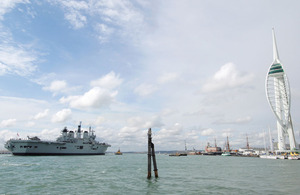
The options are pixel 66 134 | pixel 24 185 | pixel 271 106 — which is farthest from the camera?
pixel 271 106

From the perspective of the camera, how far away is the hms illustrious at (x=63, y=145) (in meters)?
86.9

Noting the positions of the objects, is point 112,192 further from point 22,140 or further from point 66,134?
point 66,134

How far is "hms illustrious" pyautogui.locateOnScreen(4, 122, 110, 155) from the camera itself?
86875mm

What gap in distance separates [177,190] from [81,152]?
317 feet

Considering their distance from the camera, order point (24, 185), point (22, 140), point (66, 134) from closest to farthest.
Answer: point (24, 185)
point (22, 140)
point (66, 134)

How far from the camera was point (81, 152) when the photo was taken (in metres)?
108

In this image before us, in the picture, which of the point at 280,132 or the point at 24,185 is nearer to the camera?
the point at 24,185

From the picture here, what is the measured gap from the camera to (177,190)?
70.2 feet

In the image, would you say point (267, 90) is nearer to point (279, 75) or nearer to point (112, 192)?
point (279, 75)

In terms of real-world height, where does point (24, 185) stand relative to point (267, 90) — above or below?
below

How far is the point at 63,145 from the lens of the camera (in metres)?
99.4

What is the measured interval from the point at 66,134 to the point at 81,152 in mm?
12090

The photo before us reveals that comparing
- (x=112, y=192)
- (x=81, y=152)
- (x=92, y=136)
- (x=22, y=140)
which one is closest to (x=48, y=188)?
(x=112, y=192)

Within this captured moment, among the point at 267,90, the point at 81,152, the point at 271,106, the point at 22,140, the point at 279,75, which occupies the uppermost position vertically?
the point at 279,75
